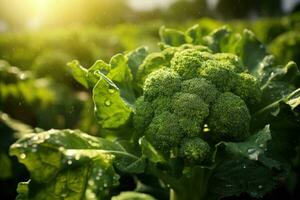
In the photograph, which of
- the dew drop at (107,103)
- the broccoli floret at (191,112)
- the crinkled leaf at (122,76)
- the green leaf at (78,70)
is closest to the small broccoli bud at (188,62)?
the broccoli floret at (191,112)

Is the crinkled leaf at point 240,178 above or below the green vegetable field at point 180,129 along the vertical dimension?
below

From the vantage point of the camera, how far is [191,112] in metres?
3.19

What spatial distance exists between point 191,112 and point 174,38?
97cm

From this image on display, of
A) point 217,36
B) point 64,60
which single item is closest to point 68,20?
point 64,60

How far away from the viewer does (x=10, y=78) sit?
5.85 m

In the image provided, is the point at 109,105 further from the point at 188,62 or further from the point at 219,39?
the point at 219,39

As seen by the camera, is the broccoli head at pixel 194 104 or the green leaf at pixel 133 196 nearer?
the broccoli head at pixel 194 104

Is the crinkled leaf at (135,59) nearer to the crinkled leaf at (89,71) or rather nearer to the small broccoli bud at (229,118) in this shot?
the crinkled leaf at (89,71)

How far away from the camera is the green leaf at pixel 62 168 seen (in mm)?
2998

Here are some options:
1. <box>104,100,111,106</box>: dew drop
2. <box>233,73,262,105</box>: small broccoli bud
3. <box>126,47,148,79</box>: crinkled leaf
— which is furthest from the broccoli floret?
<box>126,47,148,79</box>: crinkled leaf

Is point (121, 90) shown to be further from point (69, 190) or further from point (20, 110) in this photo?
point (20, 110)

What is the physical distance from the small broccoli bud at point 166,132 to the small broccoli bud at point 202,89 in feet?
0.58

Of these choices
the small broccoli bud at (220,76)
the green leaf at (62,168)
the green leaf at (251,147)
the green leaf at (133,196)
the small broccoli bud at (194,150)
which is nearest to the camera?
the green leaf at (251,147)

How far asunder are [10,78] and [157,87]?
291cm
